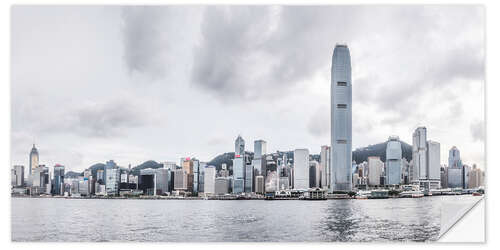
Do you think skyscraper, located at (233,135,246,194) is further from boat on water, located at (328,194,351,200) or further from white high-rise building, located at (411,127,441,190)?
boat on water, located at (328,194,351,200)

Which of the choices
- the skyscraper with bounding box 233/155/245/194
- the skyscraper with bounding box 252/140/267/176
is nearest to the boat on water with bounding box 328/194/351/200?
the skyscraper with bounding box 233/155/245/194

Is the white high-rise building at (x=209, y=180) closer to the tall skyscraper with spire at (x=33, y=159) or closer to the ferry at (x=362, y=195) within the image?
→ the tall skyscraper with spire at (x=33, y=159)

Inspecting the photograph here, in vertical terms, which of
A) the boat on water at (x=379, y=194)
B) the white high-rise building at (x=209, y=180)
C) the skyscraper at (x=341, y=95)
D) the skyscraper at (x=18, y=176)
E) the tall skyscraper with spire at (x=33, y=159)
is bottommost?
the boat on water at (x=379, y=194)

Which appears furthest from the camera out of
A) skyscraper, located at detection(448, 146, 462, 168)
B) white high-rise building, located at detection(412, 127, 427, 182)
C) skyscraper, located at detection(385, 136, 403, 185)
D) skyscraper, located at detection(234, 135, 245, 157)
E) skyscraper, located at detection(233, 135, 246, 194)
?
skyscraper, located at detection(233, 135, 246, 194)

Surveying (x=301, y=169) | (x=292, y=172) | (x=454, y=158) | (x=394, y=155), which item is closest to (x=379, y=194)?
(x=301, y=169)

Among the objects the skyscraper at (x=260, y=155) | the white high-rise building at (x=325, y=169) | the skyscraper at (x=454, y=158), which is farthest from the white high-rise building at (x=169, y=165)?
the skyscraper at (x=454, y=158)
